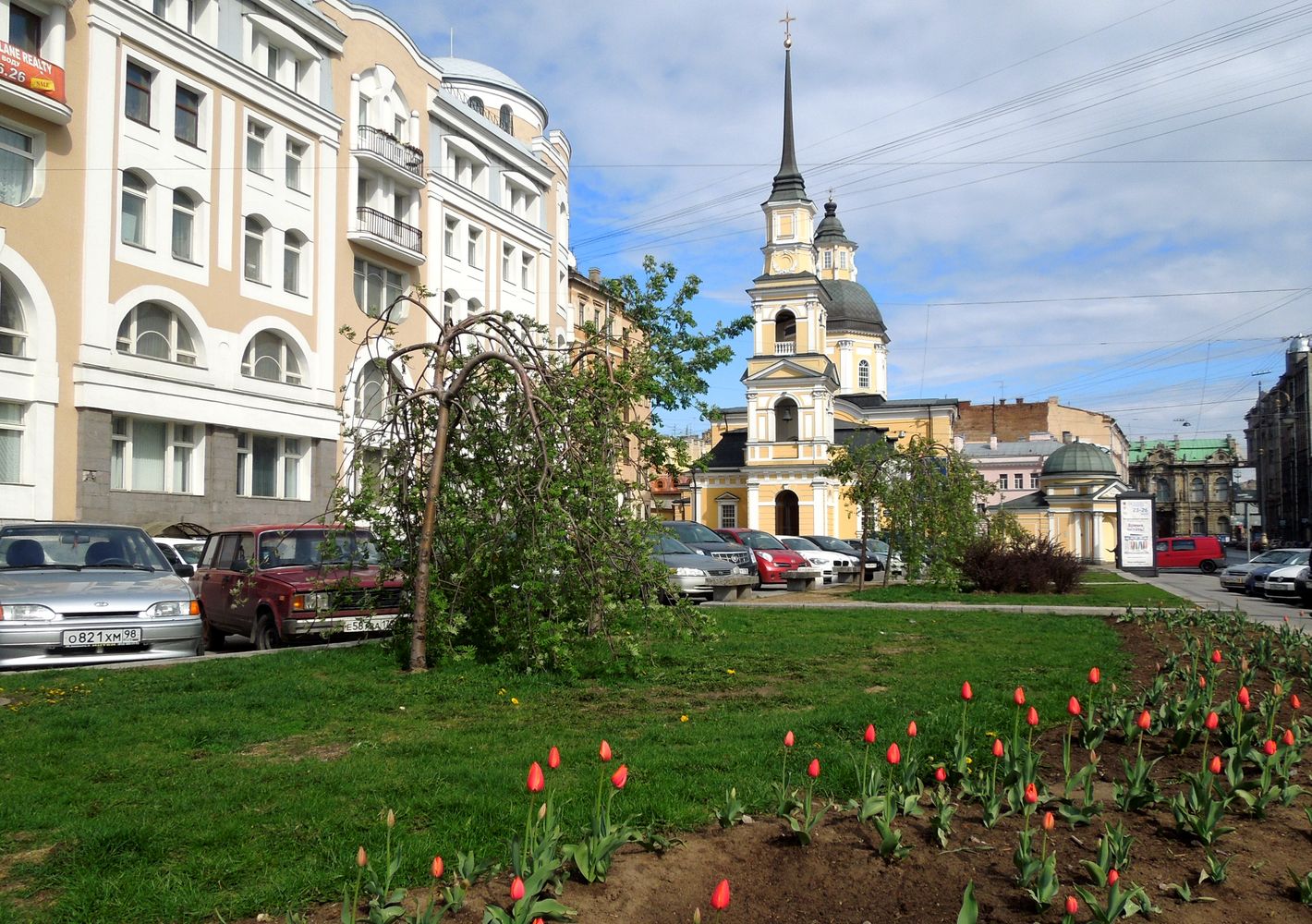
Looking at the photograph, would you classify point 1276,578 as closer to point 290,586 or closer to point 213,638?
point 290,586

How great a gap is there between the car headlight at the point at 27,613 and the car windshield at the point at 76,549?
125 centimetres

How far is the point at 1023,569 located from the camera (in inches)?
895

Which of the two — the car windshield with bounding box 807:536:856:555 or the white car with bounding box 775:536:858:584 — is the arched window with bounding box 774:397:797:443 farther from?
the white car with bounding box 775:536:858:584

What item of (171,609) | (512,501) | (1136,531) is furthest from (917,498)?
(171,609)

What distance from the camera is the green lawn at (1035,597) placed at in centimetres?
1992

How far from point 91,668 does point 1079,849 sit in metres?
8.71

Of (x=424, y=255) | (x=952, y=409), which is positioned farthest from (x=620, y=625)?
(x=952, y=409)

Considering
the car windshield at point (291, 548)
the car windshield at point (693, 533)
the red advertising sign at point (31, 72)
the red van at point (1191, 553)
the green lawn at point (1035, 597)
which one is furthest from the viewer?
the red van at point (1191, 553)

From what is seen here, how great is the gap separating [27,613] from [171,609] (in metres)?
1.25

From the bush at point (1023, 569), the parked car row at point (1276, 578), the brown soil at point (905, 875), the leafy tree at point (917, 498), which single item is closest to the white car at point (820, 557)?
the leafy tree at point (917, 498)

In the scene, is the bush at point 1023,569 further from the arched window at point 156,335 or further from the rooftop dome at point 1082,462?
the rooftop dome at point 1082,462

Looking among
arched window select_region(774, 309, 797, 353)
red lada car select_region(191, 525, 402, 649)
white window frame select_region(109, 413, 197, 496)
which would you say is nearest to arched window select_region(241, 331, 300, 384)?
white window frame select_region(109, 413, 197, 496)

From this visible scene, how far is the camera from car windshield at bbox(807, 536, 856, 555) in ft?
112

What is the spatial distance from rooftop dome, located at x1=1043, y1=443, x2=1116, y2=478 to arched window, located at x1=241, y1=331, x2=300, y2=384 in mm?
35163
